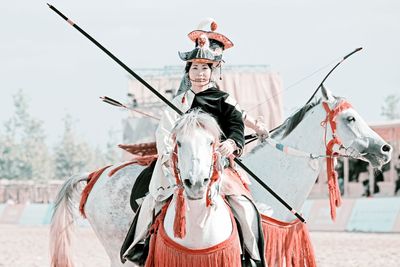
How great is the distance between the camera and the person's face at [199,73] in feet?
25.7

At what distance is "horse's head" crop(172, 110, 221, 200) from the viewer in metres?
6.65

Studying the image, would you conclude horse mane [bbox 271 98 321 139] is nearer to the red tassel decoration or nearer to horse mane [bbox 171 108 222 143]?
horse mane [bbox 171 108 222 143]

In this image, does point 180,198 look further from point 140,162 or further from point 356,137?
point 140,162

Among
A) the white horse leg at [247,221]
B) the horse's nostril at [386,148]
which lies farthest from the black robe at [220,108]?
the horse's nostril at [386,148]

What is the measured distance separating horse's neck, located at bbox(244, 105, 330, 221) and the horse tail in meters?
2.17

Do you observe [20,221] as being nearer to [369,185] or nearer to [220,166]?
[369,185]

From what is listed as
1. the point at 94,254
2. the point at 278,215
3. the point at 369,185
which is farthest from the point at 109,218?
the point at 369,185

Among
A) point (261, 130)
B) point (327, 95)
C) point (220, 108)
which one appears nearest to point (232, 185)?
point (220, 108)

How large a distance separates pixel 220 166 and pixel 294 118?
264 cm

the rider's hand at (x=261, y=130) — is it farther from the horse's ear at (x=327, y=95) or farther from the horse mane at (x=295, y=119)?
the horse's ear at (x=327, y=95)

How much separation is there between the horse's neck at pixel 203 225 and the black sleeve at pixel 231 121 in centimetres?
65

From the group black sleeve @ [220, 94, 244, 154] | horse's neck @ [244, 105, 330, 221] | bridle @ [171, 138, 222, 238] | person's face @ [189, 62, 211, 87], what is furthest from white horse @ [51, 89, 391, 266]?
bridle @ [171, 138, 222, 238]

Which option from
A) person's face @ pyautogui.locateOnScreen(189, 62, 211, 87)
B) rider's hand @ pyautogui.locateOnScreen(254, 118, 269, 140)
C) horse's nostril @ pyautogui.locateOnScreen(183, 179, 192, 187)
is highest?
person's face @ pyautogui.locateOnScreen(189, 62, 211, 87)

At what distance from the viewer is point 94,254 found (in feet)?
65.4
